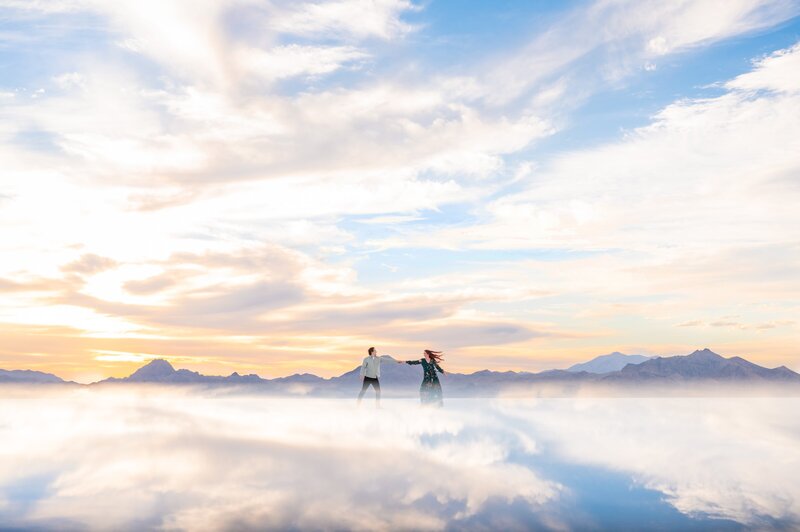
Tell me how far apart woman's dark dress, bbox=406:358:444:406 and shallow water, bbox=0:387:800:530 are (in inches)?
382

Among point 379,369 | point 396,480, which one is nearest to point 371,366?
point 379,369

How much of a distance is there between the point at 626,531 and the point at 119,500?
30.1 feet

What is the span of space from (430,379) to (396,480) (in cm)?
2330

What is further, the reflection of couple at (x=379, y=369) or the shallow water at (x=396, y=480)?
the reflection of couple at (x=379, y=369)

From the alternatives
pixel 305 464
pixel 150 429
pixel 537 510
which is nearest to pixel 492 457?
pixel 305 464

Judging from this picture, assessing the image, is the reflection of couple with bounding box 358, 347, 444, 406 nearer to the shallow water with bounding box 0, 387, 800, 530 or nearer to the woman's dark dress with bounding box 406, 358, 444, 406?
the woman's dark dress with bounding box 406, 358, 444, 406

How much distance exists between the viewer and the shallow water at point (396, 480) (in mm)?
11828

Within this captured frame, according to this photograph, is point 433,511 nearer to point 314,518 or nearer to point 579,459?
point 314,518

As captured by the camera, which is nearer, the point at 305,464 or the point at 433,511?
the point at 433,511

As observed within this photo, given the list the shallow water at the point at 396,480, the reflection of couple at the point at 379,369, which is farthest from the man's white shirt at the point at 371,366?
the shallow water at the point at 396,480

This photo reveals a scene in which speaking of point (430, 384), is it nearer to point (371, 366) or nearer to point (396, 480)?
point (371, 366)

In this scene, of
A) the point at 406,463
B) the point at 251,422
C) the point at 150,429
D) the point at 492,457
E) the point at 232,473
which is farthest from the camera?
the point at 251,422

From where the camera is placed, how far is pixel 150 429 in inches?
1156

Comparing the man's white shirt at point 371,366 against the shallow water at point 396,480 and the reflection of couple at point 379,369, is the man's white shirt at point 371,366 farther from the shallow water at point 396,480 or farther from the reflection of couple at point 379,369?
the shallow water at point 396,480
